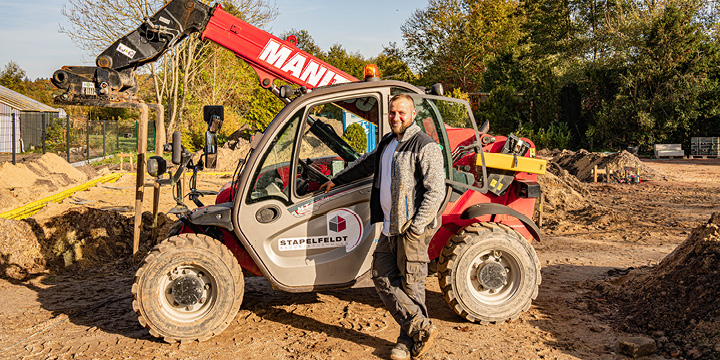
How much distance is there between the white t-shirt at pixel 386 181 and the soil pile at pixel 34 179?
27.5 ft

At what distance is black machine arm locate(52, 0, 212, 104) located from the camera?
222 inches

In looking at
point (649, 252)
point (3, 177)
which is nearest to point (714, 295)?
point (649, 252)

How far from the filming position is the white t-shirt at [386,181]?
14.1ft

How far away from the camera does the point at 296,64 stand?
619cm

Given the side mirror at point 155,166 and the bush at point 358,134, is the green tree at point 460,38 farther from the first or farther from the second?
the side mirror at point 155,166

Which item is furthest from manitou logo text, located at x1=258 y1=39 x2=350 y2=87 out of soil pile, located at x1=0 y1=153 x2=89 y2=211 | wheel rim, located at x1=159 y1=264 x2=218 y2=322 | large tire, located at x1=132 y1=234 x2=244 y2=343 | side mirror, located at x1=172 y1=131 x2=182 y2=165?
soil pile, located at x1=0 y1=153 x2=89 y2=211

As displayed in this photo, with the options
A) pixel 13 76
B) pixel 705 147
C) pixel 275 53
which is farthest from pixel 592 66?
pixel 13 76

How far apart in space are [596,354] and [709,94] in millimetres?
26421

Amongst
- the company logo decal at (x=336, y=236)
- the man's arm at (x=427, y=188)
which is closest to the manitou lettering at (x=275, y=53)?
the company logo decal at (x=336, y=236)

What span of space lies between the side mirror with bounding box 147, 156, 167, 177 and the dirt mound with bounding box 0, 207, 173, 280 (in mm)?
2910

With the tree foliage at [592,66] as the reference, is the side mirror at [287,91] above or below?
below

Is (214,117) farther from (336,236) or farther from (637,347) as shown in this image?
(637,347)

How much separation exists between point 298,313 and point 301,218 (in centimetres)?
115

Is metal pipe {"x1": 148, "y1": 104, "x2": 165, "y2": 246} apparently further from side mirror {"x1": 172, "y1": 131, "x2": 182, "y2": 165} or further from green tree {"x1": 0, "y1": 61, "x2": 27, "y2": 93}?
green tree {"x1": 0, "y1": 61, "x2": 27, "y2": 93}
